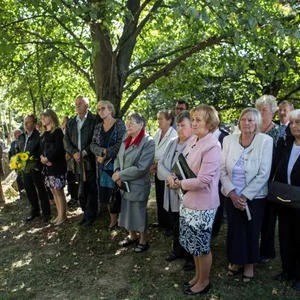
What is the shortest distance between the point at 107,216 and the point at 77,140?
57.1 inches

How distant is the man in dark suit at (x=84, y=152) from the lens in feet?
17.6

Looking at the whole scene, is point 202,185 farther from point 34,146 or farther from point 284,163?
point 34,146

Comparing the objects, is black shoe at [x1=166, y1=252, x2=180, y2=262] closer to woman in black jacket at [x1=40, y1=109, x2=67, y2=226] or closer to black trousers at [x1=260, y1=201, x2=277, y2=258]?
black trousers at [x1=260, y1=201, x2=277, y2=258]

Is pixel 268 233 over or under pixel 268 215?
under

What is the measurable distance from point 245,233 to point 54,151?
344 centimetres

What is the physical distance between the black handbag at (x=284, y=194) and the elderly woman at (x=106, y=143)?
8.04 feet

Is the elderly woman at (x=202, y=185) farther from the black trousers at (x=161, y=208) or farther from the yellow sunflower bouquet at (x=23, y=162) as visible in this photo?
the yellow sunflower bouquet at (x=23, y=162)

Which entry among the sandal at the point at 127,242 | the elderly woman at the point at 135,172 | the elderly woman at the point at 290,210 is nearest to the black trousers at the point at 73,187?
the sandal at the point at 127,242

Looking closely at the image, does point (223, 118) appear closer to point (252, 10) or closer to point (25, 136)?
point (25, 136)

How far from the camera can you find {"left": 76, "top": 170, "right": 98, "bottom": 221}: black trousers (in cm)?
550

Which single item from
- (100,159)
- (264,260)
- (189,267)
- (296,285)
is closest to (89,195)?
(100,159)

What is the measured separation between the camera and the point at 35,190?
6.31 m

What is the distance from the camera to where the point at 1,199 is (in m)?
7.57

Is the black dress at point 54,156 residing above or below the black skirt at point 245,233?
above
